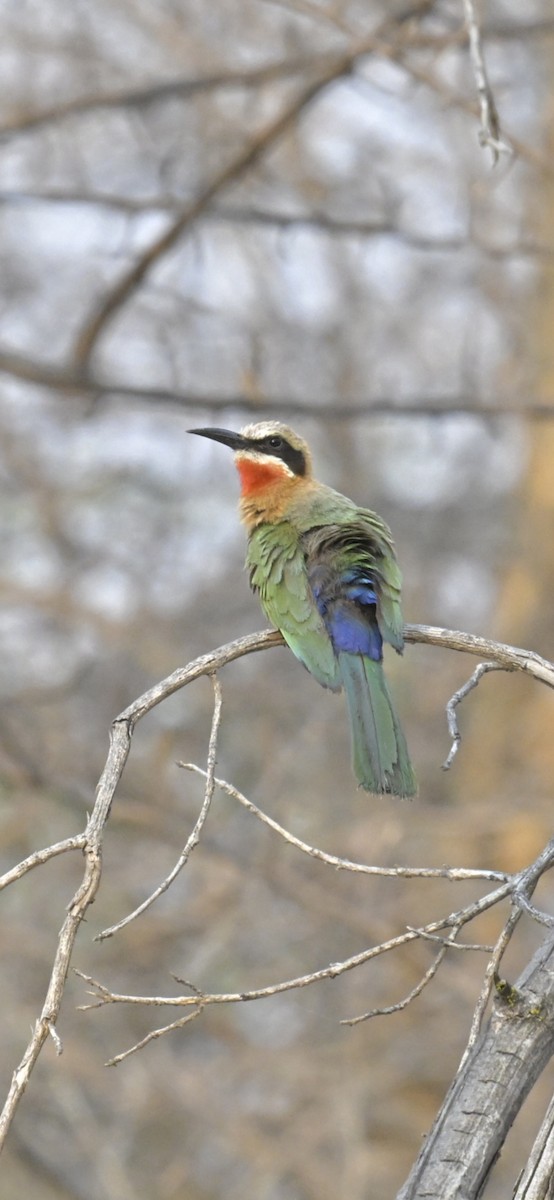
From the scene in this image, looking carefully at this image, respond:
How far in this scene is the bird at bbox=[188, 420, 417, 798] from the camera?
3572 mm

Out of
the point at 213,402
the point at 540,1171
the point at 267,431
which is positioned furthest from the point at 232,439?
the point at 540,1171

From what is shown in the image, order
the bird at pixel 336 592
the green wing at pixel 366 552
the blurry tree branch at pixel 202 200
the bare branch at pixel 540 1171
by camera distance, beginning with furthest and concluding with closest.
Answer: the blurry tree branch at pixel 202 200
the green wing at pixel 366 552
the bird at pixel 336 592
the bare branch at pixel 540 1171

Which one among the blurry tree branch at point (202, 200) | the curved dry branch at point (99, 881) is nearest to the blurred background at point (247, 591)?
the blurry tree branch at point (202, 200)

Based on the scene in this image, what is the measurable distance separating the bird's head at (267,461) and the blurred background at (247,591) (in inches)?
27.4

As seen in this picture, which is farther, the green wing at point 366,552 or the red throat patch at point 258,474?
the red throat patch at point 258,474

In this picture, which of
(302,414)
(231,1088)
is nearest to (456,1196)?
(302,414)

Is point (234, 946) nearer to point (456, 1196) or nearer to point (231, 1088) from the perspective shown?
point (231, 1088)

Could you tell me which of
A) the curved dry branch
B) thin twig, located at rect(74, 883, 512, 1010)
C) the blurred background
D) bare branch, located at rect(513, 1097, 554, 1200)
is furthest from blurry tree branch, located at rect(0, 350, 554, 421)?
bare branch, located at rect(513, 1097, 554, 1200)

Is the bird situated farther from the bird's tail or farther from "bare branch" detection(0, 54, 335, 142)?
"bare branch" detection(0, 54, 335, 142)

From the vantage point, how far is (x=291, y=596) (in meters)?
4.16

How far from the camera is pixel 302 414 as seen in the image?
6191 millimetres

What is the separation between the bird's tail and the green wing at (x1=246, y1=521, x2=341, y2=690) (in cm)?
6

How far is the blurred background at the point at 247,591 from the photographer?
6.95 metres

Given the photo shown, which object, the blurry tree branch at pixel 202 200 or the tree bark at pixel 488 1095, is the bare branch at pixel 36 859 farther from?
the blurry tree branch at pixel 202 200
